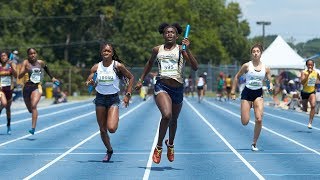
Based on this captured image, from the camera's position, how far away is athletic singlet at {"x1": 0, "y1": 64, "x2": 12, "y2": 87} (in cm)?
1733

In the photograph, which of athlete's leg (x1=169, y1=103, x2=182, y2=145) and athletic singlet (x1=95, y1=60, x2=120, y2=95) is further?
athletic singlet (x1=95, y1=60, x2=120, y2=95)

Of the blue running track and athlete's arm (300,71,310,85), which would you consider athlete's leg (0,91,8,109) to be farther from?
athlete's arm (300,71,310,85)

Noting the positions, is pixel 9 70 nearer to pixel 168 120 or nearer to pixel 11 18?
pixel 168 120

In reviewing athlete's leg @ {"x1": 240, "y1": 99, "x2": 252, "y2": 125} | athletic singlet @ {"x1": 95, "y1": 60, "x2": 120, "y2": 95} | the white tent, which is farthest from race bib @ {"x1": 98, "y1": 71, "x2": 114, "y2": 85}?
the white tent

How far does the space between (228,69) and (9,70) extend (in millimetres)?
53332

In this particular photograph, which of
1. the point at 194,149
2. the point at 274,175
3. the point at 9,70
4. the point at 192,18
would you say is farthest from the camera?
the point at 192,18

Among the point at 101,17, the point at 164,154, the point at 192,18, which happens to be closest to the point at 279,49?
the point at 101,17

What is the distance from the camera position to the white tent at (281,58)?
152ft

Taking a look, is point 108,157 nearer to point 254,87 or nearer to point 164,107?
point 164,107

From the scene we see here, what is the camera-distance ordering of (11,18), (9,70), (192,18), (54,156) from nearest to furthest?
(54,156) < (9,70) < (11,18) < (192,18)

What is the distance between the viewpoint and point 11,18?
69625mm

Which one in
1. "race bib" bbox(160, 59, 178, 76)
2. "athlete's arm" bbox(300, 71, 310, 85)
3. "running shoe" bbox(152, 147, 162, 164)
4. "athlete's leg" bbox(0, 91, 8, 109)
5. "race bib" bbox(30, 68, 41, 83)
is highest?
"race bib" bbox(160, 59, 178, 76)

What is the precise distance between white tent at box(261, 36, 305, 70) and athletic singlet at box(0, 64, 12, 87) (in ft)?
98.8

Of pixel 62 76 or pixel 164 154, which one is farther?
pixel 62 76
